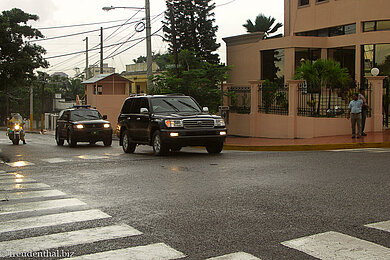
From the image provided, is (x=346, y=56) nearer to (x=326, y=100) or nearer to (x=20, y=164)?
(x=326, y=100)

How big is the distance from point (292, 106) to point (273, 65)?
10.4m

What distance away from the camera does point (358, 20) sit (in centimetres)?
2939

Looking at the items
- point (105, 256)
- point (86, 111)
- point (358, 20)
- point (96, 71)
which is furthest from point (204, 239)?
point (96, 71)

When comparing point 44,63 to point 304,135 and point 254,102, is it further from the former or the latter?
point 304,135

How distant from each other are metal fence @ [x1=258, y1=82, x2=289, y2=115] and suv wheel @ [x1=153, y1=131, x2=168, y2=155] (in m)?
9.21

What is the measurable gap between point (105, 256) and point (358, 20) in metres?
27.8

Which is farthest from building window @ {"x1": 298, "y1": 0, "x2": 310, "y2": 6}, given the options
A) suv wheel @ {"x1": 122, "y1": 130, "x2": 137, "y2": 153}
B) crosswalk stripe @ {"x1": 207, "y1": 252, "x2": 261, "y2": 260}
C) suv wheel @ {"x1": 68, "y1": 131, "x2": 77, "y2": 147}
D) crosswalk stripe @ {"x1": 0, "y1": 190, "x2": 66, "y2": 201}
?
crosswalk stripe @ {"x1": 207, "y1": 252, "x2": 261, "y2": 260}

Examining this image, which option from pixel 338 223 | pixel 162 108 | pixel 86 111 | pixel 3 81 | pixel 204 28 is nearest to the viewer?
pixel 338 223

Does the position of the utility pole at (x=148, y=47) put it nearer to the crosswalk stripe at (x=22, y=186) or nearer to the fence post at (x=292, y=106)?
the fence post at (x=292, y=106)

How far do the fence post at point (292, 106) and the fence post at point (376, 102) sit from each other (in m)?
3.05

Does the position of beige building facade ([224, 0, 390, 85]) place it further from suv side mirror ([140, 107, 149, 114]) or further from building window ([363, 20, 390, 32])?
suv side mirror ([140, 107, 149, 114])

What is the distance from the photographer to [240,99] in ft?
88.5

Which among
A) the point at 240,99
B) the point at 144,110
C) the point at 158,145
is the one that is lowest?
the point at 158,145

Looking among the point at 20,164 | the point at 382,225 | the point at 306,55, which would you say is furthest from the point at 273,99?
the point at 382,225
